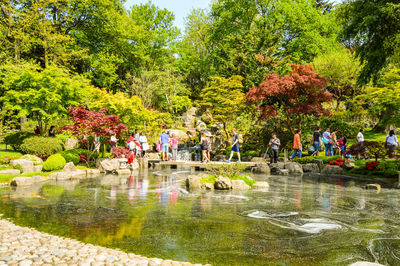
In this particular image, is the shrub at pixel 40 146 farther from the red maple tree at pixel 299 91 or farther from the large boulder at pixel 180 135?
the red maple tree at pixel 299 91

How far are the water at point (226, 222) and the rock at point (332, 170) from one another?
4.97 m

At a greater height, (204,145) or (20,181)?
(204,145)

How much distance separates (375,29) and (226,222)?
11.7m

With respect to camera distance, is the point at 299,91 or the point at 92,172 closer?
the point at 92,172

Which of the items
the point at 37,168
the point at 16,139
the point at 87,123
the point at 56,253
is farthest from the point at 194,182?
the point at 16,139

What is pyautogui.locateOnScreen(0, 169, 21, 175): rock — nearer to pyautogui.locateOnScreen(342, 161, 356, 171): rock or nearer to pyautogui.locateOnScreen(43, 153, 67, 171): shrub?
pyautogui.locateOnScreen(43, 153, 67, 171): shrub

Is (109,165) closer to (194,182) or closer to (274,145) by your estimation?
(194,182)

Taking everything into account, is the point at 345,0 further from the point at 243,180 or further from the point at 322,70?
the point at 322,70

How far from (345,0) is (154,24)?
99.1 ft

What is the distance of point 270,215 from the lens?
6516 mm

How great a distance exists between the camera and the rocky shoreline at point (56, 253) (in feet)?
11.9

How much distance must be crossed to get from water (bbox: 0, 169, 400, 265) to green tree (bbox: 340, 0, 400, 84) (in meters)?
6.80

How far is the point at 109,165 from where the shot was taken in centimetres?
1477

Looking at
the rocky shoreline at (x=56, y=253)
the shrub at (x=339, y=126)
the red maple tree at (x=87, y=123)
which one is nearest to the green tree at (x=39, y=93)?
the red maple tree at (x=87, y=123)
